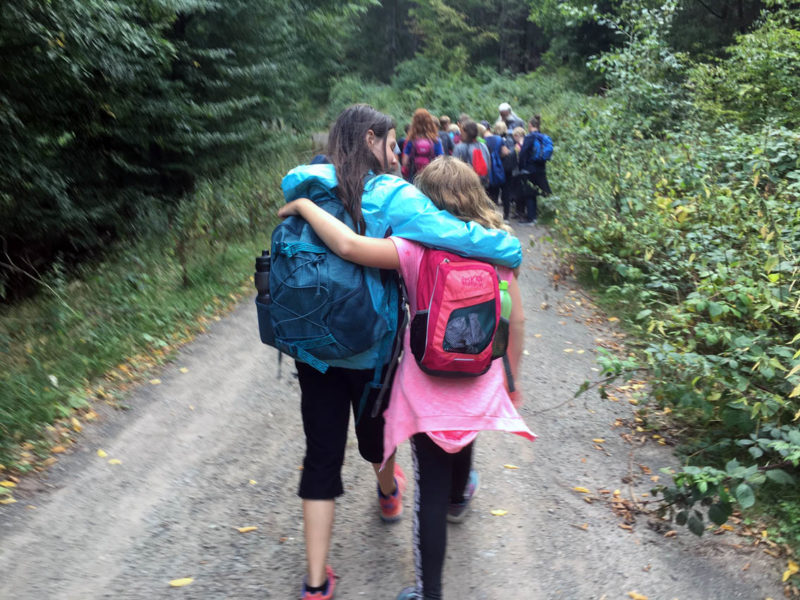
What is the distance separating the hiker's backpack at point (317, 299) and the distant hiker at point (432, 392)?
0.08m

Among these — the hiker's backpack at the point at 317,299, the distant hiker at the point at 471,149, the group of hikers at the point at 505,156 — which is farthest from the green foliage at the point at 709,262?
the hiker's backpack at the point at 317,299

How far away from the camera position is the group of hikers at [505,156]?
1009cm

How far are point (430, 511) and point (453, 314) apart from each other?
76 centimetres

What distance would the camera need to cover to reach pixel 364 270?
8.47 feet

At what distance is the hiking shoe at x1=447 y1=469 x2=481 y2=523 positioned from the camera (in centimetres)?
358

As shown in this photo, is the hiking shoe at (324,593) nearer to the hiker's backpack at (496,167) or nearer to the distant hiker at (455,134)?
the distant hiker at (455,134)

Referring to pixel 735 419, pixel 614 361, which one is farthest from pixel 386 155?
pixel 735 419

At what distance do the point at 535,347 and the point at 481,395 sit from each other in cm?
397

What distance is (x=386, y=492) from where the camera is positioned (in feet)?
11.6

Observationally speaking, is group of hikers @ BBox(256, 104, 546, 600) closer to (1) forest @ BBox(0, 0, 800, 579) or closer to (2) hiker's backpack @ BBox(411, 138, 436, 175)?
(1) forest @ BBox(0, 0, 800, 579)

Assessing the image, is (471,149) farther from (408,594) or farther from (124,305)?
(408,594)

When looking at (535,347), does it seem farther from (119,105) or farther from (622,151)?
(119,105)

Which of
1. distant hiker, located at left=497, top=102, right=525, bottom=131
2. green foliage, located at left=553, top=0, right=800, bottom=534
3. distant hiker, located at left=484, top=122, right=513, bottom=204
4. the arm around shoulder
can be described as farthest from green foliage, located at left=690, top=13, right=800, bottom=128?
the arm around shoulder

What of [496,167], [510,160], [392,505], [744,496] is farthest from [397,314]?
[510,160]
